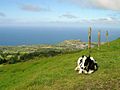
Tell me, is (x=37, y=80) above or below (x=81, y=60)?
below

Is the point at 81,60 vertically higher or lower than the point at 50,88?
higher

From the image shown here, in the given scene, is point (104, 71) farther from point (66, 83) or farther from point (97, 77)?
point (66, 83)

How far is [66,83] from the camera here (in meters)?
24.8

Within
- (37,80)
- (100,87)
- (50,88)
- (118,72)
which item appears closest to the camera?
(100,87)

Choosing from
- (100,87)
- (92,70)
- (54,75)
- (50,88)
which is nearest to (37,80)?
(54,75)

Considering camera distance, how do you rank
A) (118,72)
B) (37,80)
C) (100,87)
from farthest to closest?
(37,80) < (118,72) < (100,87)

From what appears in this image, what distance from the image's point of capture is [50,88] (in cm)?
2428

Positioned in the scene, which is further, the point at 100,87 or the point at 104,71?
the point at 104,71

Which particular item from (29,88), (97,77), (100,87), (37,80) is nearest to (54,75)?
(37,80)

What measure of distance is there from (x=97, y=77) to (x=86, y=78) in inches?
41.8

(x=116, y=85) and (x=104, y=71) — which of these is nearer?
(x=116, y=85)

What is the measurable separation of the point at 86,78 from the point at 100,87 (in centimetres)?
329

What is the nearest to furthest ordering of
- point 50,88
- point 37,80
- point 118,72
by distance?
point 50,88
point 118,72
point 37,80

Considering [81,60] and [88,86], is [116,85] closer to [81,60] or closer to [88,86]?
[88,86]
